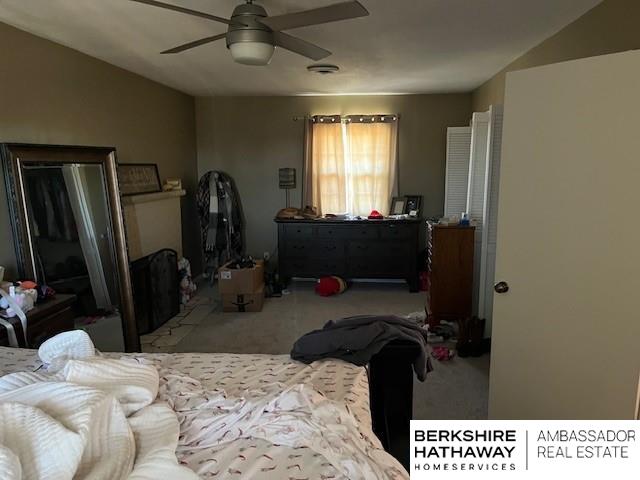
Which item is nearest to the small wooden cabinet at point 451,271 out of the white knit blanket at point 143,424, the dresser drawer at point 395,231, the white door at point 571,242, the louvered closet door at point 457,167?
the louvered closet door at point 457,167

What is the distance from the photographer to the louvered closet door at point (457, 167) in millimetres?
4281

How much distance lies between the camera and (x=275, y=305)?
4.74 m

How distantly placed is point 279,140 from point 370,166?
121 cm

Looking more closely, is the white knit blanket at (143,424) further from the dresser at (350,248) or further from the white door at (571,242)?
the dresser at (350,248)

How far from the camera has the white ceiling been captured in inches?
94.3

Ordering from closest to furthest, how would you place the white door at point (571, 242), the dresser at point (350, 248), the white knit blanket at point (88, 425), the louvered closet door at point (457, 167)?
the white knit blanket at point (88, 425) < the white door at point (571, 242) < the louvered closet door at point (457, 167) < the dresser at point (350, 248)

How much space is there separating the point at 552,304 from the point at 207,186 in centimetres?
448

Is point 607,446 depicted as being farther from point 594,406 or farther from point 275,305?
point 275,305

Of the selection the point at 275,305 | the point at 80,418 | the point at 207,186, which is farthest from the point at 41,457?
the point at 207,186

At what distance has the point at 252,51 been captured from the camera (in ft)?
6.65

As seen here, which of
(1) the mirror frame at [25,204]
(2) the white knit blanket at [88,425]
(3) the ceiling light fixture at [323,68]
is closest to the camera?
(2) the white knit blanket at [88,425]

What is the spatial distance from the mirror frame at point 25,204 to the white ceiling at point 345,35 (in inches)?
30.0

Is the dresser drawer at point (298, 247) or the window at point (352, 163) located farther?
the window at point (352, 163)

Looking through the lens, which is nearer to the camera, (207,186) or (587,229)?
(587,229)
